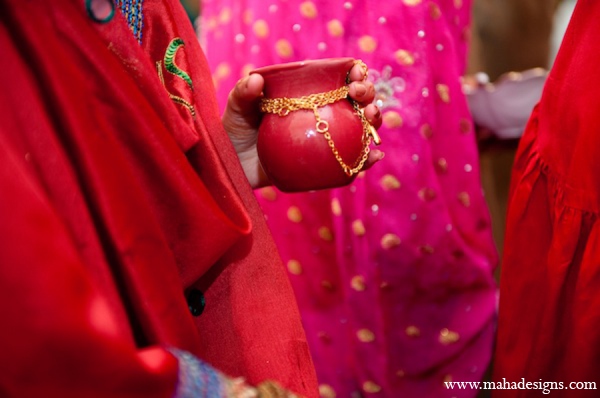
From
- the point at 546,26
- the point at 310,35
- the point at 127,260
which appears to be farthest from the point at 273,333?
the point at 546,26

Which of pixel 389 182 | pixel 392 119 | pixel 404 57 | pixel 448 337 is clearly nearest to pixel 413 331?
pixel 448 337

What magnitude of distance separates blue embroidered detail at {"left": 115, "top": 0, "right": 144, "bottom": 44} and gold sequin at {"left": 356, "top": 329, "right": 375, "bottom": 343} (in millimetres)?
723

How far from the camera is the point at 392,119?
1.02 meters

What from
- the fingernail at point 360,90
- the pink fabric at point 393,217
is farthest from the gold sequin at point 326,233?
the fingernail at point 360,90

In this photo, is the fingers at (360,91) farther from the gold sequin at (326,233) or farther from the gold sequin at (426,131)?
the gold sequin at (326,233)

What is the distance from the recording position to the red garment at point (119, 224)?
0.40 metres

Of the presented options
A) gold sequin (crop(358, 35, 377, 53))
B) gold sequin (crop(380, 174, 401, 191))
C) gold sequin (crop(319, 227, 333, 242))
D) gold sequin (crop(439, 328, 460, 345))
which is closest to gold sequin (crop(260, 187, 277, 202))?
gold sequin (crop(319, 227, 333, 242))

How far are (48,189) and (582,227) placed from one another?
2.09 feet

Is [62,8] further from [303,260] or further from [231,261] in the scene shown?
[303,260]

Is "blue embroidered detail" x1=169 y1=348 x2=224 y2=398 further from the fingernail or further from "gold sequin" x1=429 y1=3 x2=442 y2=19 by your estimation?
"gold sequin" x1=429 y1=3 x2=442 y2=19

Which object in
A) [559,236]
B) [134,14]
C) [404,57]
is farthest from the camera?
[404,57]

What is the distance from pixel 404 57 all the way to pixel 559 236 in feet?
1.42

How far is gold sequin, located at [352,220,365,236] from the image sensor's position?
1061 mm

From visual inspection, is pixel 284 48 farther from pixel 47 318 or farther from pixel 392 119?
pixel 47 318
